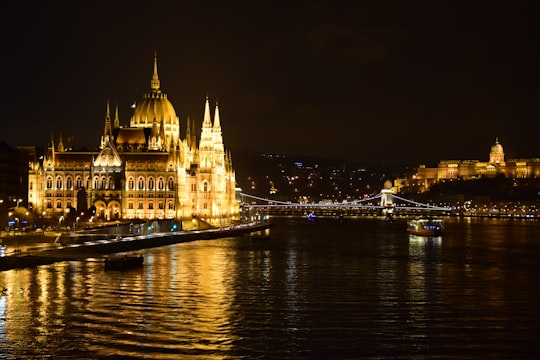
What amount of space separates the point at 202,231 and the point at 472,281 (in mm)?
41283

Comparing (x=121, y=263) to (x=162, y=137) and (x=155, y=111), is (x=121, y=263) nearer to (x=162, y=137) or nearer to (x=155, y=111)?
(x=162, y=137)

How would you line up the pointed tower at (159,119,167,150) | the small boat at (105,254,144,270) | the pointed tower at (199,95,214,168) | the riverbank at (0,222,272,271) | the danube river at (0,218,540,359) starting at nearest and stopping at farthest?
1. the danube river at (0,218,540,359)
2. the riverbank at (0,222,272,271)
3. the small boat at (105,254,144,270)
4. the pointed tower at (159,119,167,150)
5. the pointed tower at (199,95,214,168)

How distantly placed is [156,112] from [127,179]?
14017 millimetres

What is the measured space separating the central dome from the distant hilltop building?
55.3 inches

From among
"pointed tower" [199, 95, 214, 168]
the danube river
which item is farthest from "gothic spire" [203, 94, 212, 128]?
the danube river

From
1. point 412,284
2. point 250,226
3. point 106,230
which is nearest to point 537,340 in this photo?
point 412,284

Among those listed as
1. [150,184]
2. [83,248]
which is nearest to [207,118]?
[150,184]

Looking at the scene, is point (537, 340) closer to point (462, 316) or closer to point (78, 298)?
point (462, 316)

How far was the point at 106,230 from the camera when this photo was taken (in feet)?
204

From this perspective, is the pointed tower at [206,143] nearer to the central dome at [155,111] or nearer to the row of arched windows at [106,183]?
the central dome at [155,111]

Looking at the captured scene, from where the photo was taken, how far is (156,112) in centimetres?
9850

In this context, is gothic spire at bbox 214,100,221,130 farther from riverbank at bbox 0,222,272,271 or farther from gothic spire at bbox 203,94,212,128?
riverbank at bbox 0,222,272,271

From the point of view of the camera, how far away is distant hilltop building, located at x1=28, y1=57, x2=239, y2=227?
86.1 meters

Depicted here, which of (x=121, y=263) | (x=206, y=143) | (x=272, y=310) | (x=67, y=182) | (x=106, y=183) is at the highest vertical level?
(x=206, y=143)
